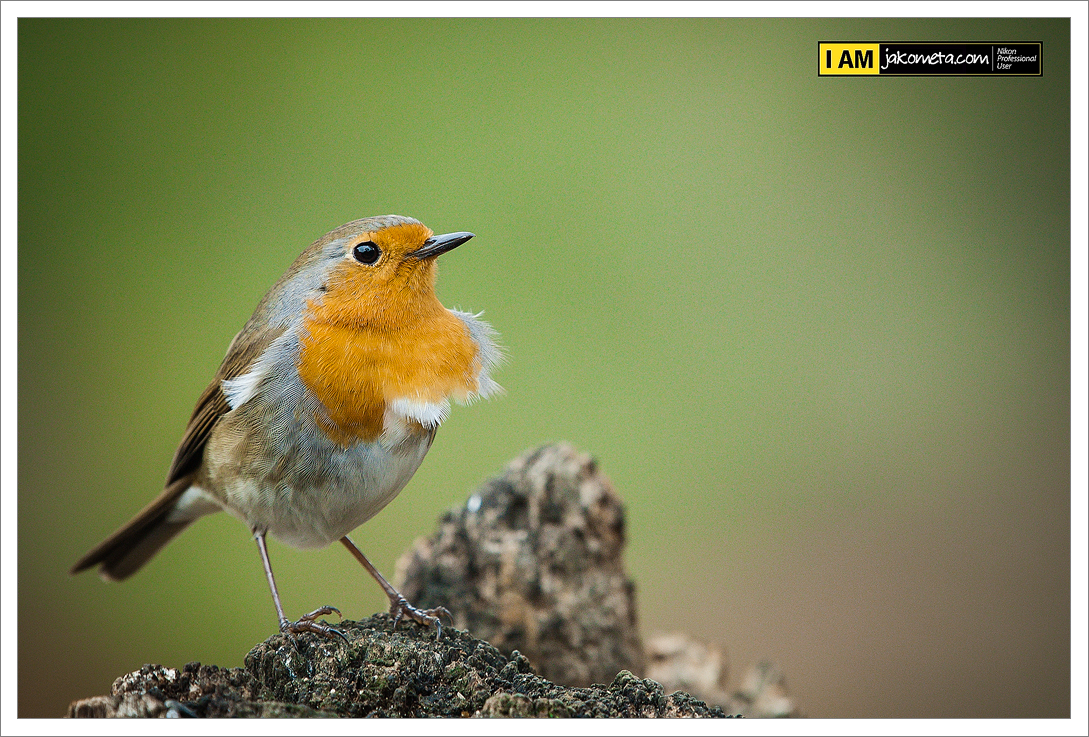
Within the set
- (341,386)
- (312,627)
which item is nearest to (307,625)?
(312,627)

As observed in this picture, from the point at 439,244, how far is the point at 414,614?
1.19m

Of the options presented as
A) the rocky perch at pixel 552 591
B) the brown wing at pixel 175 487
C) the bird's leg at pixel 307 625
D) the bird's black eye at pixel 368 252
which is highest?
the bird's black eye at pixel 368 252

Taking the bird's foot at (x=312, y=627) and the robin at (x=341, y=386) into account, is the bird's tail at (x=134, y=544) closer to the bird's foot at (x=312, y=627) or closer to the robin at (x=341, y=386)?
the robin at (x=341, y=386)

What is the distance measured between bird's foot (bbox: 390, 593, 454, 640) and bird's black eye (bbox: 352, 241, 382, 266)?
43.7 inches

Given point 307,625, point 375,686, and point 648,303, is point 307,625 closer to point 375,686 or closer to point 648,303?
point 375,686

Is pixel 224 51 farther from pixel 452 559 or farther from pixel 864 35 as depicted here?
pixel 864 35

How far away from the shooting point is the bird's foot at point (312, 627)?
239 cm

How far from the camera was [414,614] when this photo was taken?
8.96 feet

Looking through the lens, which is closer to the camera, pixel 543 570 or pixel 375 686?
pixel 375 686

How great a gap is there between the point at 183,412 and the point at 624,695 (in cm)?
325

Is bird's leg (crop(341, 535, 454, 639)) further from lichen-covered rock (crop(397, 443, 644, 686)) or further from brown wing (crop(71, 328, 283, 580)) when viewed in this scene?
brown wing (crop(71, 328, 283, 580))

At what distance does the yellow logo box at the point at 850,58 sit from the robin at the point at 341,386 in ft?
5.60
